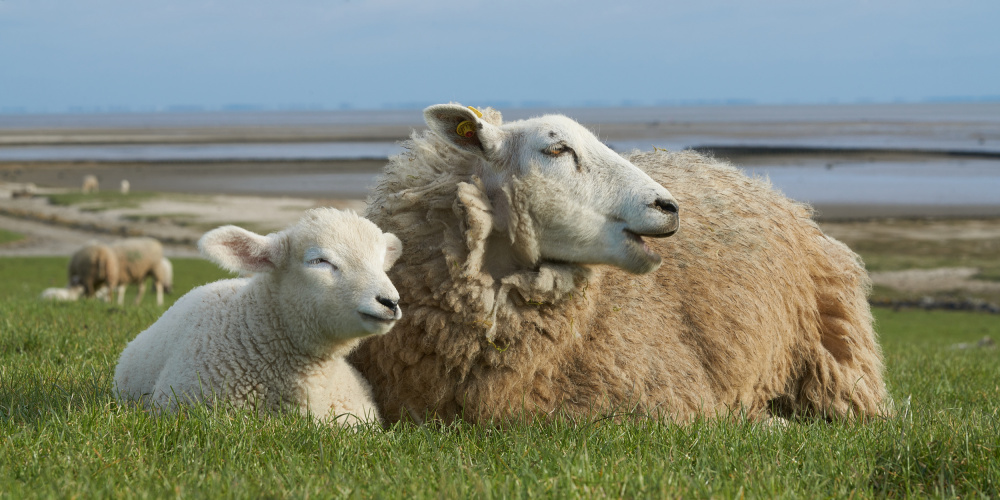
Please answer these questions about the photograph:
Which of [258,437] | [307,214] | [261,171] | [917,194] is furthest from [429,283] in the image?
[261,171]

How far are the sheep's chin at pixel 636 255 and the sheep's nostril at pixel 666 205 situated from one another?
17 centimetres

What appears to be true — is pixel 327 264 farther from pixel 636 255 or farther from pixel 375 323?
pixel 636 255

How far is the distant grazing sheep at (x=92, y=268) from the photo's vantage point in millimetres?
15984

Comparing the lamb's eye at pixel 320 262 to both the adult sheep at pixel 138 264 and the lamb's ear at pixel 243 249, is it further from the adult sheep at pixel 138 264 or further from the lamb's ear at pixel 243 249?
the adult sheep at pixel 138 264

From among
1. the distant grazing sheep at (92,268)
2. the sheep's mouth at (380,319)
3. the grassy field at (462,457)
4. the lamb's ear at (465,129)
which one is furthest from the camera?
the distant grazing sheep at (92,268)

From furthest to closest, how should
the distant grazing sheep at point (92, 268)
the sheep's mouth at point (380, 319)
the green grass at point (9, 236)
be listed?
the green grass at point (9, 236), the distant grazing sheep at point (92, 268), the sheep's mouth at point (380, 319)

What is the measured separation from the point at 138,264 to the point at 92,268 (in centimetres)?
95

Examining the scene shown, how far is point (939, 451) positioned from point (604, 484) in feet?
4.45

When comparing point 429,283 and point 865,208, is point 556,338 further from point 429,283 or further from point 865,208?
point 865,208

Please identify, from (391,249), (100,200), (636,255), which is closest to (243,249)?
(391,249)

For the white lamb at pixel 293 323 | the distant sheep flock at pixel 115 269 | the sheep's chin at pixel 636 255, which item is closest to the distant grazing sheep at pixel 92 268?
the distant sheep flock at pixel 115 269

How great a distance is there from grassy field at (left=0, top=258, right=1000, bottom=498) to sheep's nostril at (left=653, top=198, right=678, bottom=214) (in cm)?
95

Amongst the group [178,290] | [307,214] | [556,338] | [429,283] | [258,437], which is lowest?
[178,290]

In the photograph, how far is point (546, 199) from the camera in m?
3.81
